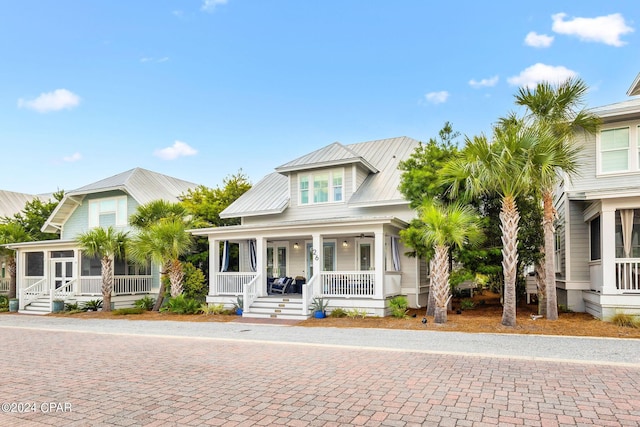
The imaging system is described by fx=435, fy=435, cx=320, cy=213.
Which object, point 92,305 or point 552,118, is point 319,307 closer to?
point 552,118

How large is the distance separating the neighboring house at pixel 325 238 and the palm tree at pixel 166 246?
3.29ft

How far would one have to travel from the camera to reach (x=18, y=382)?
719 centimetres

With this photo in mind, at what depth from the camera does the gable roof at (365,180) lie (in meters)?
19.5

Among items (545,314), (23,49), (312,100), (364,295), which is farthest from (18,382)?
(312,100)

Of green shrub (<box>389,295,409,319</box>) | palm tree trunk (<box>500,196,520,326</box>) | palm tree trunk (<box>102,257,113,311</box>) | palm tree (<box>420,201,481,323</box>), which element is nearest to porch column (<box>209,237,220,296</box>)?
palm tree trunk (<box>102,257,113,311</box>)

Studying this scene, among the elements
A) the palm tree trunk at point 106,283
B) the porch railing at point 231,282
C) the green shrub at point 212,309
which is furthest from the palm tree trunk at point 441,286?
the palm tree trunk at point 106,283

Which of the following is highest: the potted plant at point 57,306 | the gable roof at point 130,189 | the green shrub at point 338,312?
the gable roof at point 130,189

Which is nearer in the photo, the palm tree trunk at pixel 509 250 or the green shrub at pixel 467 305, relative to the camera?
the palm tree trunk at pixel 509 250

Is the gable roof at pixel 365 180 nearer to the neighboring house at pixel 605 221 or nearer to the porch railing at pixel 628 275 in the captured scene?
the neighboring house at pixel 605 221

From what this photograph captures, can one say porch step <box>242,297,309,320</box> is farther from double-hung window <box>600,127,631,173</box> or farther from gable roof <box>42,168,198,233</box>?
double-hung window <box>600,127,631,173</box>

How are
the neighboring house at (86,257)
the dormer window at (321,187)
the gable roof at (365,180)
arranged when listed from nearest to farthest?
the gable roof at (365,180) < the dormer window at (321,187) < the neighboring house at (86,257)

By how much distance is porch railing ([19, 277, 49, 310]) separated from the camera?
2258 centimetres

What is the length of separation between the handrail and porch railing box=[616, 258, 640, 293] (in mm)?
12404

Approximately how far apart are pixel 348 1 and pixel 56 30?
504 inches
